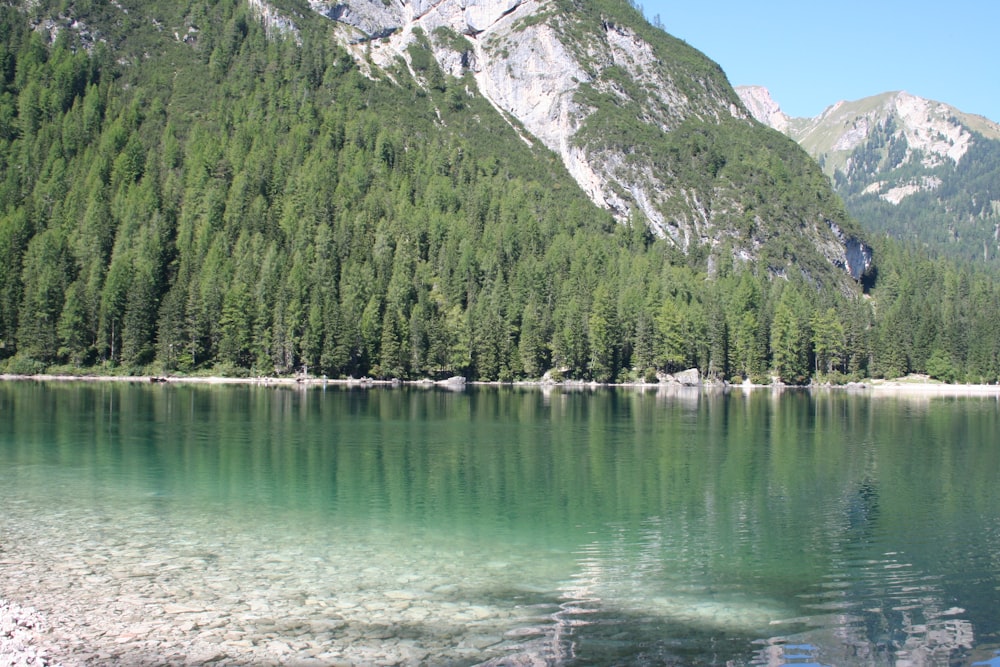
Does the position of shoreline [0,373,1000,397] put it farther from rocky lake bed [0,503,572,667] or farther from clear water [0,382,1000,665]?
rocky lake bed [0,503,572,667]

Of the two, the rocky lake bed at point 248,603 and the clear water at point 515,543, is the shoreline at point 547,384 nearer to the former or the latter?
the clear water at point 515,543

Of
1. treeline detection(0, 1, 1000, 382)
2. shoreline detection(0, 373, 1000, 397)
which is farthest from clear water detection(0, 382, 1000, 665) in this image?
treeline detection(0, 1, 1000, 382)

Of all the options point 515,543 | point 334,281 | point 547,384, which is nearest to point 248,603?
point 515,543

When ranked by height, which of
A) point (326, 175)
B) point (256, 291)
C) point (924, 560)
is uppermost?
point (326, 175)

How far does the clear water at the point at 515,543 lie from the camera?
746 inches

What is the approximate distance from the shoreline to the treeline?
2335 mm

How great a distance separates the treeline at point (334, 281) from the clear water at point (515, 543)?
74817 millimetres

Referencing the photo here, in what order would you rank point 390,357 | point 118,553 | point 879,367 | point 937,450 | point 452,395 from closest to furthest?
point 118,553 < point 937,450 < point 452,395 < point 390,357 < point 879,367

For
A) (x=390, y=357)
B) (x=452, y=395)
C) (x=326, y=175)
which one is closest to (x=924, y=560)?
(x=452, y=395)

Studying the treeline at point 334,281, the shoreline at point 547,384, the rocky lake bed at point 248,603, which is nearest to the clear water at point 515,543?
the rocky lake bed at point 248,603

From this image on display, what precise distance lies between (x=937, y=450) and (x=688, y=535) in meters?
32.6

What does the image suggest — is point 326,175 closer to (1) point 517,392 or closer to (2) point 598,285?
(2) point 598,285

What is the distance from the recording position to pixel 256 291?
5433 inches

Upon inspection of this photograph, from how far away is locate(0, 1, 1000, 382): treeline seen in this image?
13125 cm
